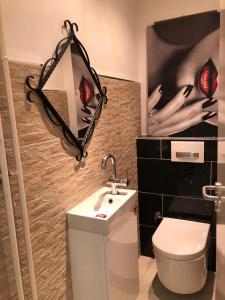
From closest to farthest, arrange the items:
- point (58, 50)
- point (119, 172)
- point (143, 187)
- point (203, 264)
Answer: point (58, 50)
point (203, 264)
point (119, 172)
point (143, 187)

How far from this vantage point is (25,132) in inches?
42.3

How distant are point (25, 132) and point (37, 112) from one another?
0.12m

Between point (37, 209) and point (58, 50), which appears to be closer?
point (37, 209)

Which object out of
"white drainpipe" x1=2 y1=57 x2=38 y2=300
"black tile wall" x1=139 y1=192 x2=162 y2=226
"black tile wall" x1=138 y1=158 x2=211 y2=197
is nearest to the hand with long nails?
"black tile wall" x1=138 y1=158 x2=211 y2=197

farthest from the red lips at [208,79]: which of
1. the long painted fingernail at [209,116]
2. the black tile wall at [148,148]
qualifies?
the black tile wall at [148,148]

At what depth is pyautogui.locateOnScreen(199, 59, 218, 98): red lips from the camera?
204 cm

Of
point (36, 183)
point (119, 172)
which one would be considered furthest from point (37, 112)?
point (119, 172)

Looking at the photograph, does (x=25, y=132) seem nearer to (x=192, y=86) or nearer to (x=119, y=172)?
(x=119, y=172)

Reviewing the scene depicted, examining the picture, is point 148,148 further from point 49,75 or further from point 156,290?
point 49,75

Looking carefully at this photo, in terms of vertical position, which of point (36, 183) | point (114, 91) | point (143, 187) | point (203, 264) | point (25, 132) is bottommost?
point (203, 264)

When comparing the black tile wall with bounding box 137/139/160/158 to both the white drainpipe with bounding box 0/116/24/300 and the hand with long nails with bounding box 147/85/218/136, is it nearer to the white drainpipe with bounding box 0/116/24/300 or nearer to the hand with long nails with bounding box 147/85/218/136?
the hand with long nails with bounding box 147/85/218/136

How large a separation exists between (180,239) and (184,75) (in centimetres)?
133

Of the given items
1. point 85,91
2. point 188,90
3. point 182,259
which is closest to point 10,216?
point 85,91

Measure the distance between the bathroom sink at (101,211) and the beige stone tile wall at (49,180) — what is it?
5 centimetres
